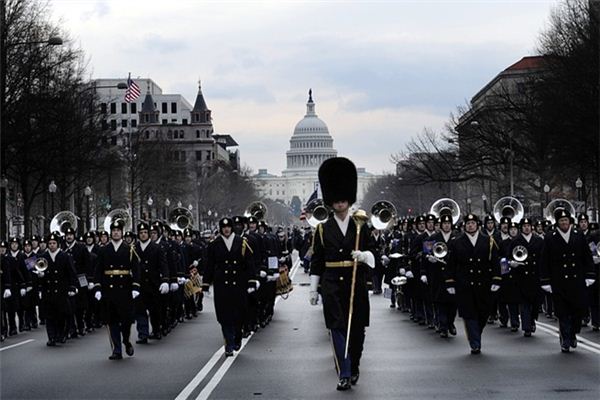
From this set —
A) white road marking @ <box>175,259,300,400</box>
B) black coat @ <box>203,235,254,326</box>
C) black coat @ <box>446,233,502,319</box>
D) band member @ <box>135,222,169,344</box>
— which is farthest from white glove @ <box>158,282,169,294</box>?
black coat @ <box>446,233,502,319</box>

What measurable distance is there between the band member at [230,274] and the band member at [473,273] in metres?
2.91

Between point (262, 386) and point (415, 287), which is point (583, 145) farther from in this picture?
point (262, 386)

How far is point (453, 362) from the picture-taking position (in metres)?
18.7

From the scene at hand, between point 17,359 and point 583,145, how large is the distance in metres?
36.5

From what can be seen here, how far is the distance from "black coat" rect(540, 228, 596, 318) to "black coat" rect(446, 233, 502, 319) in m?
0.74

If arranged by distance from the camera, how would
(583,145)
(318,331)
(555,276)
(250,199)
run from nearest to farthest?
(555,276)
(318,331)
(583,145)
(250,199)

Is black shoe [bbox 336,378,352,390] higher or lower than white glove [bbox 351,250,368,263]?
lower

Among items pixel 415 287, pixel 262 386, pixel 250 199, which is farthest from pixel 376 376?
pixel 250 199

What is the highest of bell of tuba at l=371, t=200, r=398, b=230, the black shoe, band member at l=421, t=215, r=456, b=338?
bell of tuba at l=371, t=200, r=398, b=230

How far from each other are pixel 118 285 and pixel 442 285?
5421mm

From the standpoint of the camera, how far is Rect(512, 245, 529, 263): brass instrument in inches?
1010

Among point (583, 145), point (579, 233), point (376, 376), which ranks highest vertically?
point (583, 145)

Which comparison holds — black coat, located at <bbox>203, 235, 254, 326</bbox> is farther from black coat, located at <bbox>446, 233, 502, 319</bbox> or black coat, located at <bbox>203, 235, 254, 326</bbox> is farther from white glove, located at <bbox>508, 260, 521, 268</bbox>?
white glove, located at <bbox>508, 260, 521, 268</bbox>

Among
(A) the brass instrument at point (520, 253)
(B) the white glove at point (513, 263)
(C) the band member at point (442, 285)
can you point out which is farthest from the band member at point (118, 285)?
(A) the brass instrument at point (520, 253)
